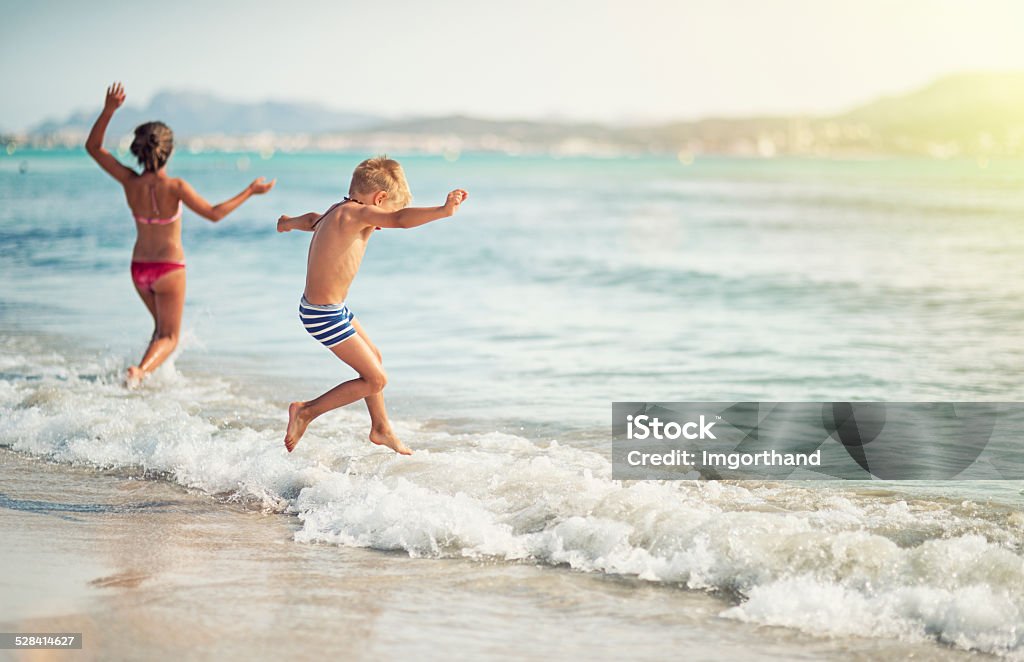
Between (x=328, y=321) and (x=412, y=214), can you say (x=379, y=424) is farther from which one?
(x=412, y=214)

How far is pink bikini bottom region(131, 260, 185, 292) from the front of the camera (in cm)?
788

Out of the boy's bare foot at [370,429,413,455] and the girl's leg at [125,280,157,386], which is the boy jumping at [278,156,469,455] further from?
the girl's leg at [125,280,157,386]

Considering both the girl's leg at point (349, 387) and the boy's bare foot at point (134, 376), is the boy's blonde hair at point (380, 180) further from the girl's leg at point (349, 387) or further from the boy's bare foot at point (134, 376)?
the boy's bare foot at point (134, 376)

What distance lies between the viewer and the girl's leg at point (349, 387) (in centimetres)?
570

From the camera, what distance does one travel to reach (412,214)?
16.8 feet

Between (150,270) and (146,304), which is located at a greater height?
(150,270)

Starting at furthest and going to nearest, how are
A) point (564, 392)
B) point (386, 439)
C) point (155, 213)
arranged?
point (564, 392)
point (155, 213)
point (386, 439)

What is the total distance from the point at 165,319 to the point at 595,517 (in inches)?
169

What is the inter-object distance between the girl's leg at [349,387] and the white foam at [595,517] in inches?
11.5

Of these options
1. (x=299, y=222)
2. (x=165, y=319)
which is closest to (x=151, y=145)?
(x=165, y=319)

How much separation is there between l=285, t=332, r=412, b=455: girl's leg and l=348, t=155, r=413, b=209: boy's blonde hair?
0.76 metres

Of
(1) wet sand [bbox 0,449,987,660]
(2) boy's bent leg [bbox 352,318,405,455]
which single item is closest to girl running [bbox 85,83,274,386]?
(2) boy's bent leg [bbox 352,318,405,455]

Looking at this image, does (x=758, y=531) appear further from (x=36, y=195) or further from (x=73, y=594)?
(x=36, y=195)

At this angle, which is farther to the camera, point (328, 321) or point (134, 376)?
point (134, 376)
